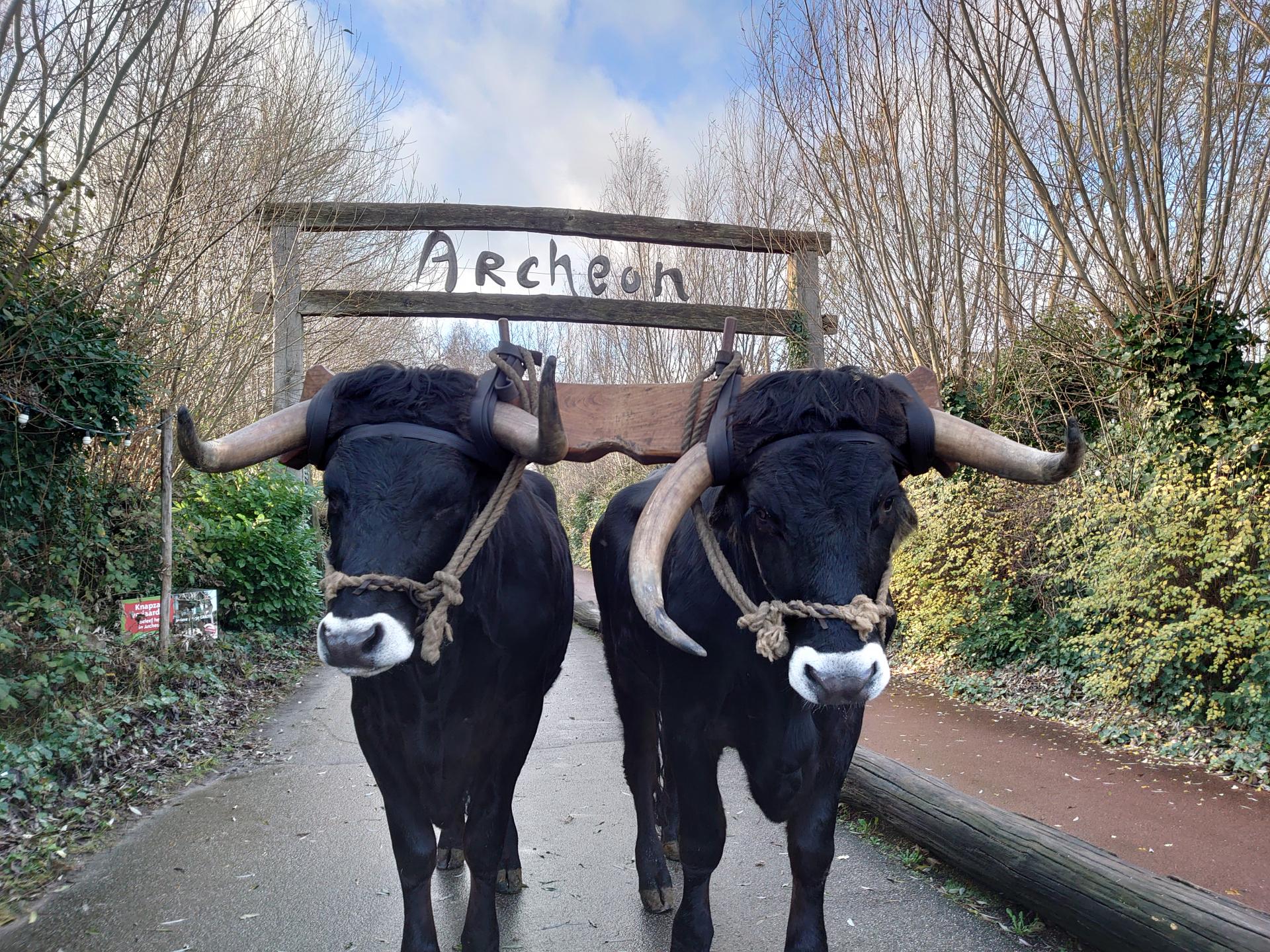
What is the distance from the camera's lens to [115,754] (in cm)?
502

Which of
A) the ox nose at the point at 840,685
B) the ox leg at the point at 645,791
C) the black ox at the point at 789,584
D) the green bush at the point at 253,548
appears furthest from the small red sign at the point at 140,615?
the ox nose at the point at 840,685

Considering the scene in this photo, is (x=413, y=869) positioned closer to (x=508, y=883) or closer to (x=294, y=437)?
(x=508, y=883)

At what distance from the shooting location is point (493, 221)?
8.01 meters

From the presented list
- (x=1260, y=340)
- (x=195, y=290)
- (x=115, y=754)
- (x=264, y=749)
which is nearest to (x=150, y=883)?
(x=115, y=754)

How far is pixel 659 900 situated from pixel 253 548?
6.60 m

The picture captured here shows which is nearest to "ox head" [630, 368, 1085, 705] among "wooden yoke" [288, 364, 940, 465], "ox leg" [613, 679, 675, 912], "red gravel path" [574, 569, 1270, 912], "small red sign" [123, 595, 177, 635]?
"wooden yoke" [288, 364, 940, 465]

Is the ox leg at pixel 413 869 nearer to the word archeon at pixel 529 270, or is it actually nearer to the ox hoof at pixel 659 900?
the ox hoof at pixel 659 900

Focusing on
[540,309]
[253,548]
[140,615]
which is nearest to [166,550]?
[140,615]

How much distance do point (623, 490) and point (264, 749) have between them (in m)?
3.45

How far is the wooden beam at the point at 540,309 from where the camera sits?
7.67m

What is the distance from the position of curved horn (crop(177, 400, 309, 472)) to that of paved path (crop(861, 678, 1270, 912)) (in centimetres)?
366

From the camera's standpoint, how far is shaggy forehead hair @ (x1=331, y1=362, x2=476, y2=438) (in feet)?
8.57

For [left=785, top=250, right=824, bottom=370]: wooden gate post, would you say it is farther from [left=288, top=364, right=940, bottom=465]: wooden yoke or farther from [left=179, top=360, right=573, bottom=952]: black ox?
[left=179, top=360, right=573, bottom=952]: black ox

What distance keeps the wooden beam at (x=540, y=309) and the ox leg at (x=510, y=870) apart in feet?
16.3
